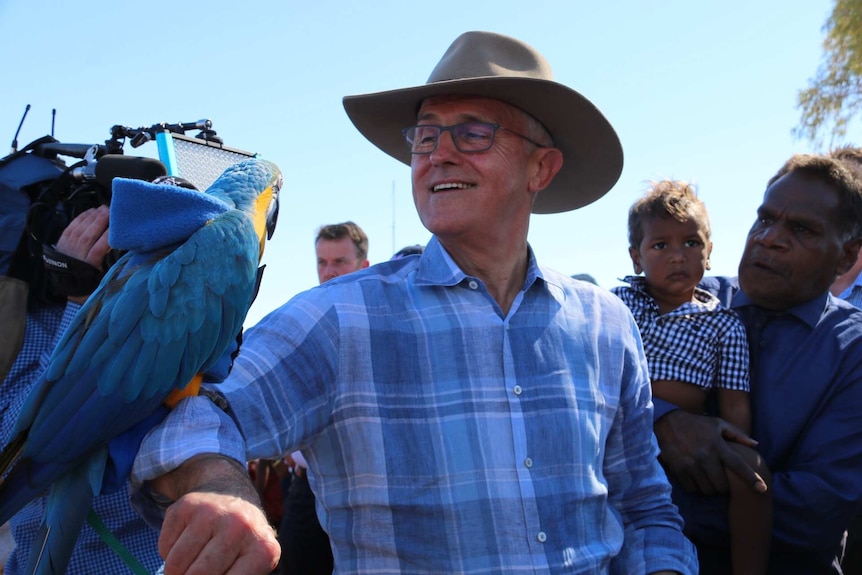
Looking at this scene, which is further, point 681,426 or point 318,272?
point 318,272

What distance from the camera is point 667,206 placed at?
315 centimetres

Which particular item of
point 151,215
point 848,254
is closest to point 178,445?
point 151,215

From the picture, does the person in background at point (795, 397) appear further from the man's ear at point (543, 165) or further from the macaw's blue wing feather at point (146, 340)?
the macaw's blue wing feather at point (146, 340)

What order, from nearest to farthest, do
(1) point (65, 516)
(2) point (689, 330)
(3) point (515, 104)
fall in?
(1) point (65, 516), (3) point (515, 104), (2) point (689, 330)

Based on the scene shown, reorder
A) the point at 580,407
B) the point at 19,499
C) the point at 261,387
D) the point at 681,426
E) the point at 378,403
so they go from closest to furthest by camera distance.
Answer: the point at 19,499 < the point at 261,387 < the point at 378,403 < the point at 580,407 < the point at 681,426

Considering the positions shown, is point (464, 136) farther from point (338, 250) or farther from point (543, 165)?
point (338, 250)

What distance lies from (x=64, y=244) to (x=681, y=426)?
217 centimetres

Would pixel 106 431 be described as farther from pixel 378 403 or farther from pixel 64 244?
pixel 64 244

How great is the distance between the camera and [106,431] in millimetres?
1484

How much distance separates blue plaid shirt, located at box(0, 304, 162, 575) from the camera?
7.74 feet

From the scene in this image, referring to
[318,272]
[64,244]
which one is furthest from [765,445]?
[318,272]

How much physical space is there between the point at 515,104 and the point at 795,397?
1458mm

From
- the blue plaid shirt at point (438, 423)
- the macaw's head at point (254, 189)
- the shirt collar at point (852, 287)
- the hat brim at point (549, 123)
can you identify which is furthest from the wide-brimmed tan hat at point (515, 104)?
the shirt collar at point (852, 287)

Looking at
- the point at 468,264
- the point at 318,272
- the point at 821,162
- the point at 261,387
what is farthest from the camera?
the point at 318,272
